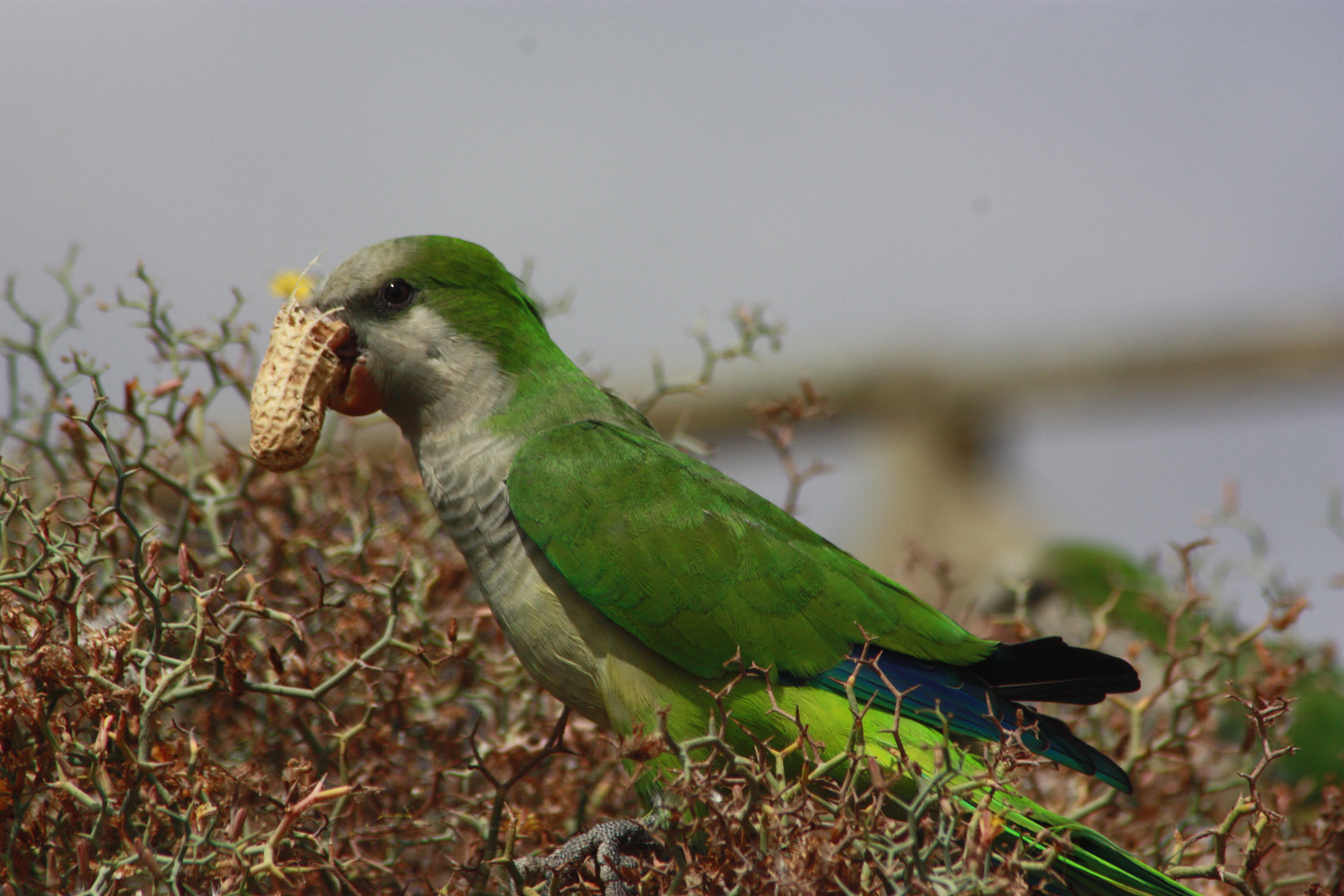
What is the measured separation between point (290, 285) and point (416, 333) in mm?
260

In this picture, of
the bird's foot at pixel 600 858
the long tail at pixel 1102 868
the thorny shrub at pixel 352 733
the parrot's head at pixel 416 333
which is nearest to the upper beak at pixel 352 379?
the parrot's head at pixel 416 333

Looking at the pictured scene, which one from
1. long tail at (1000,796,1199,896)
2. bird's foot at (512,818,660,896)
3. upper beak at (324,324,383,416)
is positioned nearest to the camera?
bird's foot at (512,818,660,896)

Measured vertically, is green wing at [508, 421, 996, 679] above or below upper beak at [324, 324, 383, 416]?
below

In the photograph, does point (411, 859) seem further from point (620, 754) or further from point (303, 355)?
point (303, 355)

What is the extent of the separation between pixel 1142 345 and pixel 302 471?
5.37m

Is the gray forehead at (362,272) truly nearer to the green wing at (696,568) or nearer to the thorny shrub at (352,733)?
the thorny shrub at (352,733)

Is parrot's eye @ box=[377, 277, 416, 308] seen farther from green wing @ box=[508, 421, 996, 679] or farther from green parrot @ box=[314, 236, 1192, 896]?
green wing @ box=[508, 421, 996, 679]

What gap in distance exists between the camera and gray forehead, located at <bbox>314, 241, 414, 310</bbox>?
2023 millimetres

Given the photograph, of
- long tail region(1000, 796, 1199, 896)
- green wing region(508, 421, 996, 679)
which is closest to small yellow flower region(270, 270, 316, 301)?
green wing region(508, 421, 996, 679)

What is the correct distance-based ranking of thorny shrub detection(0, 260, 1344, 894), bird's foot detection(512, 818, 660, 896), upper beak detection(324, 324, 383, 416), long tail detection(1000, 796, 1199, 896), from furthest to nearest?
upper beak detection(324, 324, 383, 416) → long tail detection(1000, 796, 1199, 896) → bird's foot detection(512, 818, 660, 896) → thorny shrub detection(0, 260, 1344, 894)

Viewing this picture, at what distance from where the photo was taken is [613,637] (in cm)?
182

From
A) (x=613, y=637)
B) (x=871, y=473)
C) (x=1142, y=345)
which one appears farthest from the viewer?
(x=1142, y=345)

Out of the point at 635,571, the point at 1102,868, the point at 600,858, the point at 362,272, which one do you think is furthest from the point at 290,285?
the point at 1102,868

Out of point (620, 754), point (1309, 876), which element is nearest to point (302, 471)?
point (620, 754)
